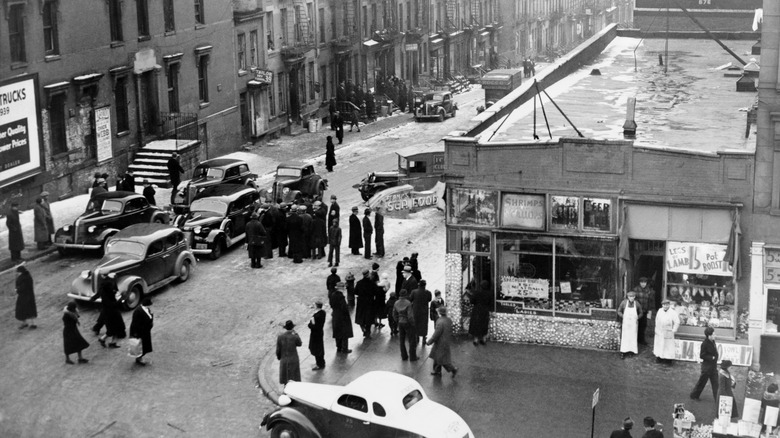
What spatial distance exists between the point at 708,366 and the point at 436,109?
4214cm

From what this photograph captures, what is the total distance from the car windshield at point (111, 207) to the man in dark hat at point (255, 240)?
3.97 m

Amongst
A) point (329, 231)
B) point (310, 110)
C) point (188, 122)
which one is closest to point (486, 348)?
point (329, 231)

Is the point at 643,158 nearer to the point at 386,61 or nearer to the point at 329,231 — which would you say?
the point at 329,231

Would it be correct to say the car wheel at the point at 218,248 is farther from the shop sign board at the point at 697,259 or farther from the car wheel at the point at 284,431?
the car wheel at the point at 284,431

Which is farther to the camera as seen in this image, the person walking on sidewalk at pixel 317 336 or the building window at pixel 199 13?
the building window at pixel 199 13

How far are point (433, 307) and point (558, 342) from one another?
2817mm

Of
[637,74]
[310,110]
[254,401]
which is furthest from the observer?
[310,110]

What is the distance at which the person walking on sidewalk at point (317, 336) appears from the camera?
24719 mm

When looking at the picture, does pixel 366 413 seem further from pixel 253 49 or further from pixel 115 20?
pixel 253 49

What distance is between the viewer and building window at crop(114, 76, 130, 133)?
44.3m

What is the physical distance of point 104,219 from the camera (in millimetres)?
33969

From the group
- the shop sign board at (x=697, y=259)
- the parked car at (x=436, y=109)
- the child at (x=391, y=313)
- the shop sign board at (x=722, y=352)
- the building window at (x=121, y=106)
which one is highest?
the building window at (x=121, y=106)

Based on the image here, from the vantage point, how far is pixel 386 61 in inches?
2884

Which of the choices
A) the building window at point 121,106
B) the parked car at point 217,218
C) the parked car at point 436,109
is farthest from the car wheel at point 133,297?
the parked car at point 436,109
